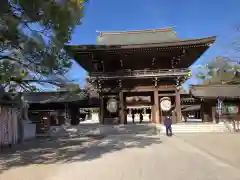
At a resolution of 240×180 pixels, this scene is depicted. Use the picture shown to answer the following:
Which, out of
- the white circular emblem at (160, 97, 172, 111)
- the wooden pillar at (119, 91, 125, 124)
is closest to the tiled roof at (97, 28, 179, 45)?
the wooden pillar at (119, 91, 125, 124)

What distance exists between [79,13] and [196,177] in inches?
→ 241

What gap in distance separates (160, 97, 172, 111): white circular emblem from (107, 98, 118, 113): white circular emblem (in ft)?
14.4

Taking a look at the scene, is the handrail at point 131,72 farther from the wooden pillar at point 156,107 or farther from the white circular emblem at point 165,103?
the white circular emblem at point 165,103

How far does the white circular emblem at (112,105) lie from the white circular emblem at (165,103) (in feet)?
14.4

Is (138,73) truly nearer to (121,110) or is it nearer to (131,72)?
(131,72)

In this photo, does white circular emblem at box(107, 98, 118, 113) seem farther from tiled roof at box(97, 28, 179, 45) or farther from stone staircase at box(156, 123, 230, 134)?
tiled roof at box(97, 28, 179, 45)

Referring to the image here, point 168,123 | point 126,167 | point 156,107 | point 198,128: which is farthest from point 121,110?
point 126,167

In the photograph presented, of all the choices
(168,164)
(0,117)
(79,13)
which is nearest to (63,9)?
(79,13)

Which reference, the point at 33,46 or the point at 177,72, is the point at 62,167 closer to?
the point at 33,46

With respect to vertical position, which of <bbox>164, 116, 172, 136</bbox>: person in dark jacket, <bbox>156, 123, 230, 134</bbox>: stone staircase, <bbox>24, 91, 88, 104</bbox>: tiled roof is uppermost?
<bbox>24, 91, 88, 104</bbox>: tiled roof

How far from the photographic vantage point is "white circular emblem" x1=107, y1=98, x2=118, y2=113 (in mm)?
29000

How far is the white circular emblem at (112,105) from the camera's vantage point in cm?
2900

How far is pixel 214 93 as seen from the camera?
32594 mm

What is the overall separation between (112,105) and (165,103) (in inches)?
199
